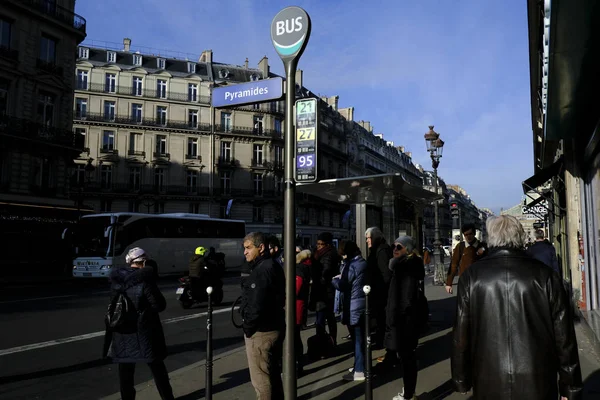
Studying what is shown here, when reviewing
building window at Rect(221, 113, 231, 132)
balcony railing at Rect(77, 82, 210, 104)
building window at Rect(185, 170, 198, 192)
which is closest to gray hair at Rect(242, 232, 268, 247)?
building window at Rect(185, 170, 198, 192)

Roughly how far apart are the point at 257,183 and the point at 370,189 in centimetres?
4508

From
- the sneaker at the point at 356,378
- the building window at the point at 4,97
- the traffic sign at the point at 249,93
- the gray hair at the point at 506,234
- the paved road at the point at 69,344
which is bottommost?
the paved road at the point at 69,344

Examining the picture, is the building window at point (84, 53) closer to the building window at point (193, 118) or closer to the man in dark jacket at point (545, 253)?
the building window at point (193, 118)

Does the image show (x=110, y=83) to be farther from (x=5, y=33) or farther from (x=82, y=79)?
(x=5, y=33)

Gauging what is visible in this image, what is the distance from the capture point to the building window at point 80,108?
4684 centimetres

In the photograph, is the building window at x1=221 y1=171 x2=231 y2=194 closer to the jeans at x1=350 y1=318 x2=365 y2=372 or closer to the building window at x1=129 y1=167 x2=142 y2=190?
the building window at x1=129 y1=167 x2=142 y2=190

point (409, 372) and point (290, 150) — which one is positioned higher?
point (290, 150)

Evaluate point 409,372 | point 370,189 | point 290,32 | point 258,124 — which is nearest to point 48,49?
point 370,189

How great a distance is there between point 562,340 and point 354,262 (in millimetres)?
3232

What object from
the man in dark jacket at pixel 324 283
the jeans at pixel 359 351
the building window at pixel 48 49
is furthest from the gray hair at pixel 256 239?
the building window at pixel 48 49

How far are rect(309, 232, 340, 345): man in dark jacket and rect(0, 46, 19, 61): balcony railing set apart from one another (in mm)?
23678

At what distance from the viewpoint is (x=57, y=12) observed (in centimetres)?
2731

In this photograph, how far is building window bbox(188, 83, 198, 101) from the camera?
2036 inches

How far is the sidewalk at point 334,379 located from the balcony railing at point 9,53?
A: 934 inches
